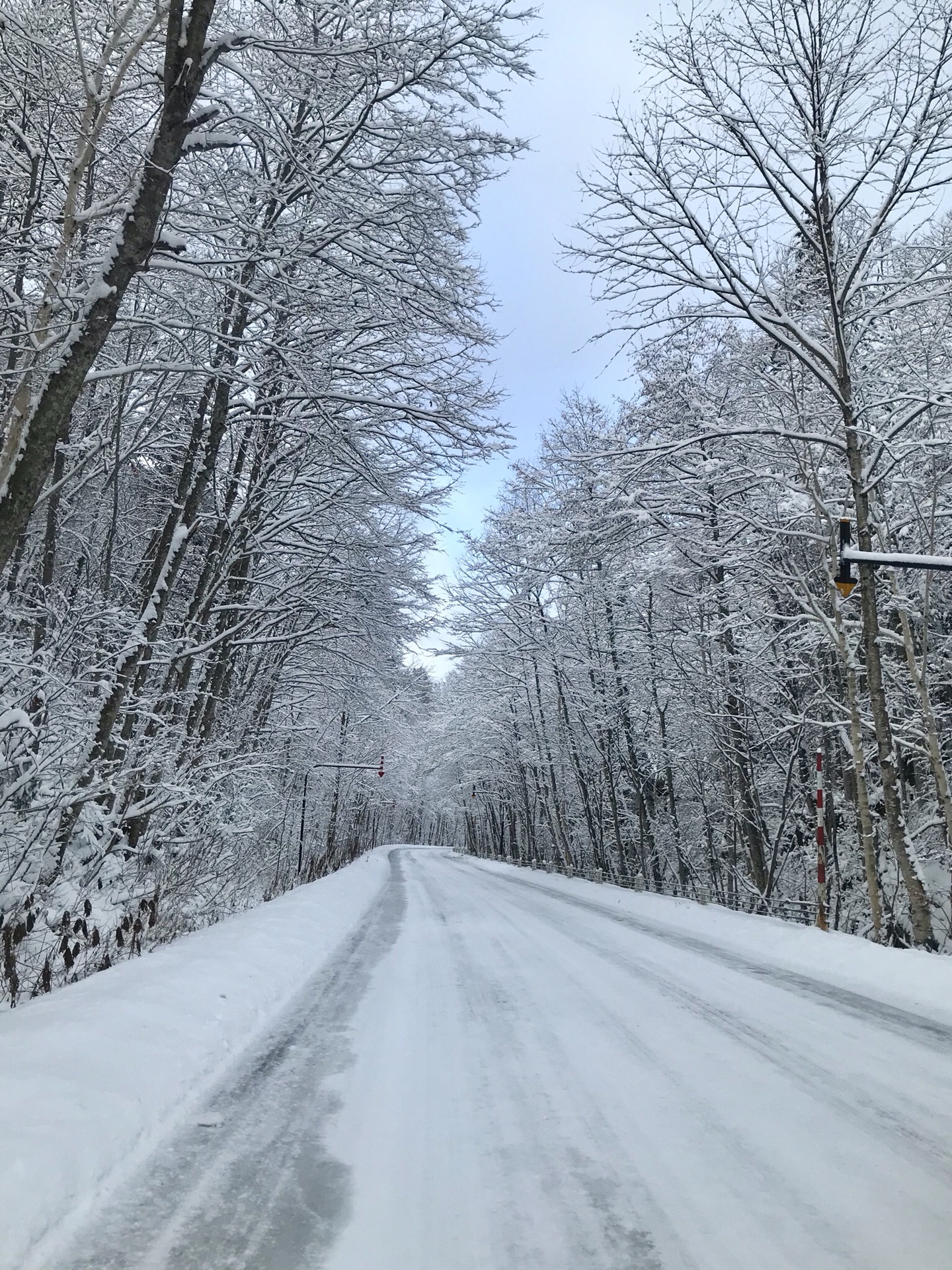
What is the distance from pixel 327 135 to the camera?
7902 millimetres

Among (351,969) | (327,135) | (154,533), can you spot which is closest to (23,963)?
(351,969)

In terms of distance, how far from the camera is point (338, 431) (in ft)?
28.2

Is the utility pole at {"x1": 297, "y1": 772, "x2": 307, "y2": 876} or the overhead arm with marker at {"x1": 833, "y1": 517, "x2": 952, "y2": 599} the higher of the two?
the overhead arm with marker at {"x1": 833, "y1": 517, "x2": 952, "y2": 599}

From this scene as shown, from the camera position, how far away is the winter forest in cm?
640

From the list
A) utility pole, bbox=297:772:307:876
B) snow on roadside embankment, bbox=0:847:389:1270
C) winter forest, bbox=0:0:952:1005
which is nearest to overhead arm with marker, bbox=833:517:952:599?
winter forest, bbox=0:0:952:1005

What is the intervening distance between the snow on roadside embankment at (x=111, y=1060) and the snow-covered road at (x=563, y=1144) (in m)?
0.17

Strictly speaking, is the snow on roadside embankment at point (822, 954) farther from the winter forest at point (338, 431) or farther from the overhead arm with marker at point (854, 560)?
the overhead arm with marker at point (854, 560)

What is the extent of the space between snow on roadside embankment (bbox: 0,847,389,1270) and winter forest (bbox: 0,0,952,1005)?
2.72 ft

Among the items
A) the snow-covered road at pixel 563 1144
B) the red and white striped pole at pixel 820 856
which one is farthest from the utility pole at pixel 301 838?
the snow-covered road at pixel 563 1144

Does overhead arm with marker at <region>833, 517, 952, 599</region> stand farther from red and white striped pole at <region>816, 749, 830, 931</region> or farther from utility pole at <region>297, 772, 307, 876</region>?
utility pole at <region>297, 772, 307, 876</region>

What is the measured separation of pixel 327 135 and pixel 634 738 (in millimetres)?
20569

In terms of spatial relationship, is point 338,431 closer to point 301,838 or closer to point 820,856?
point 820,856

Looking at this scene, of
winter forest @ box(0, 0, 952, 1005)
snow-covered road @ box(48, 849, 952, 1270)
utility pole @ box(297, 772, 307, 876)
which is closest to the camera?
snow-covered road @ box(48, 849, 952, 1270)

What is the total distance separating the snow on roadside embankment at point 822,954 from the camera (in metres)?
6.57
